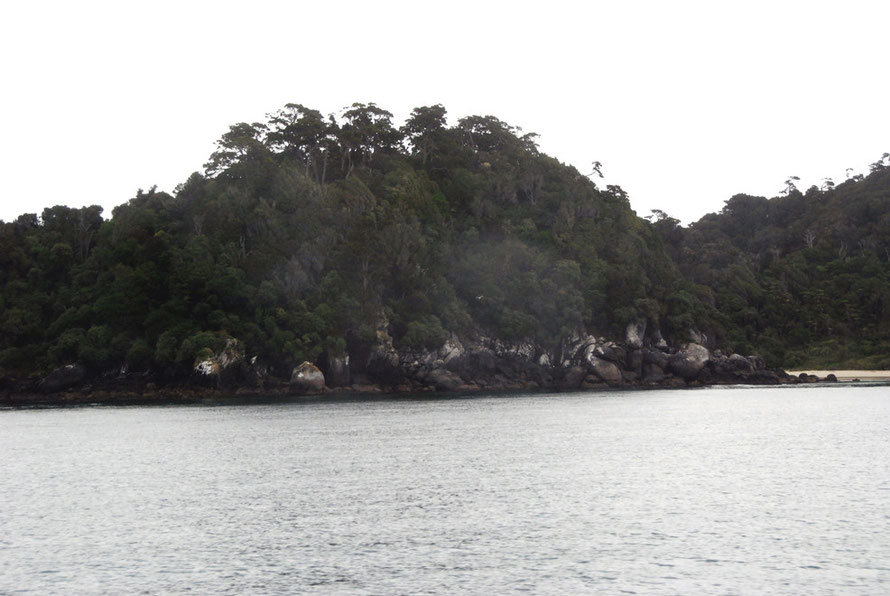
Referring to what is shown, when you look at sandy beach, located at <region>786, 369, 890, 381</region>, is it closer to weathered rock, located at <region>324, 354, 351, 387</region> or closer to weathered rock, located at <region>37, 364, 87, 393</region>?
weathered rock, located at <region>324, 354, 351, 387</region>

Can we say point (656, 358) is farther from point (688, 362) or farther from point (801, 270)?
point (801, 270)

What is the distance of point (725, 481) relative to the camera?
115ft

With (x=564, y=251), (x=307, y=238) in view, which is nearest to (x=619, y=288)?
(x=564, y=251)

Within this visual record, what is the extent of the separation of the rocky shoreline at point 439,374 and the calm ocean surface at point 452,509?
127 ft

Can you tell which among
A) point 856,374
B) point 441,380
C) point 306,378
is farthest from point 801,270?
point 306,378

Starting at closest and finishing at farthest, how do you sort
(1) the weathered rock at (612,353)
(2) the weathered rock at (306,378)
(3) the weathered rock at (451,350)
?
1. (2) the weathered rock at (306,378)
2. (3) the weathered rock at (451,350)
3. (1) the weathered rock at (612,353)

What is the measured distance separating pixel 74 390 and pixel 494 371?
54929mm

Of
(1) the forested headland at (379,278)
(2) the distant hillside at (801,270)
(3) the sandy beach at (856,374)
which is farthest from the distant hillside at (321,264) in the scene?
(3) the sandy beach at (856,374)

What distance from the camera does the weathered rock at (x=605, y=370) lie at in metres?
115

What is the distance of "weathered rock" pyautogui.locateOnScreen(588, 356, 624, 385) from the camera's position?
4515 inches

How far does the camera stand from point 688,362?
119m

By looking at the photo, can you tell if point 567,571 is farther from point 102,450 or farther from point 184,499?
point 102,450

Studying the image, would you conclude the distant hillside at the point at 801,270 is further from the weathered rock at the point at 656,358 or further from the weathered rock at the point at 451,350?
the weathered rock at the point at 451,350

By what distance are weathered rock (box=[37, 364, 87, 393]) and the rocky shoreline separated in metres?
0.12
